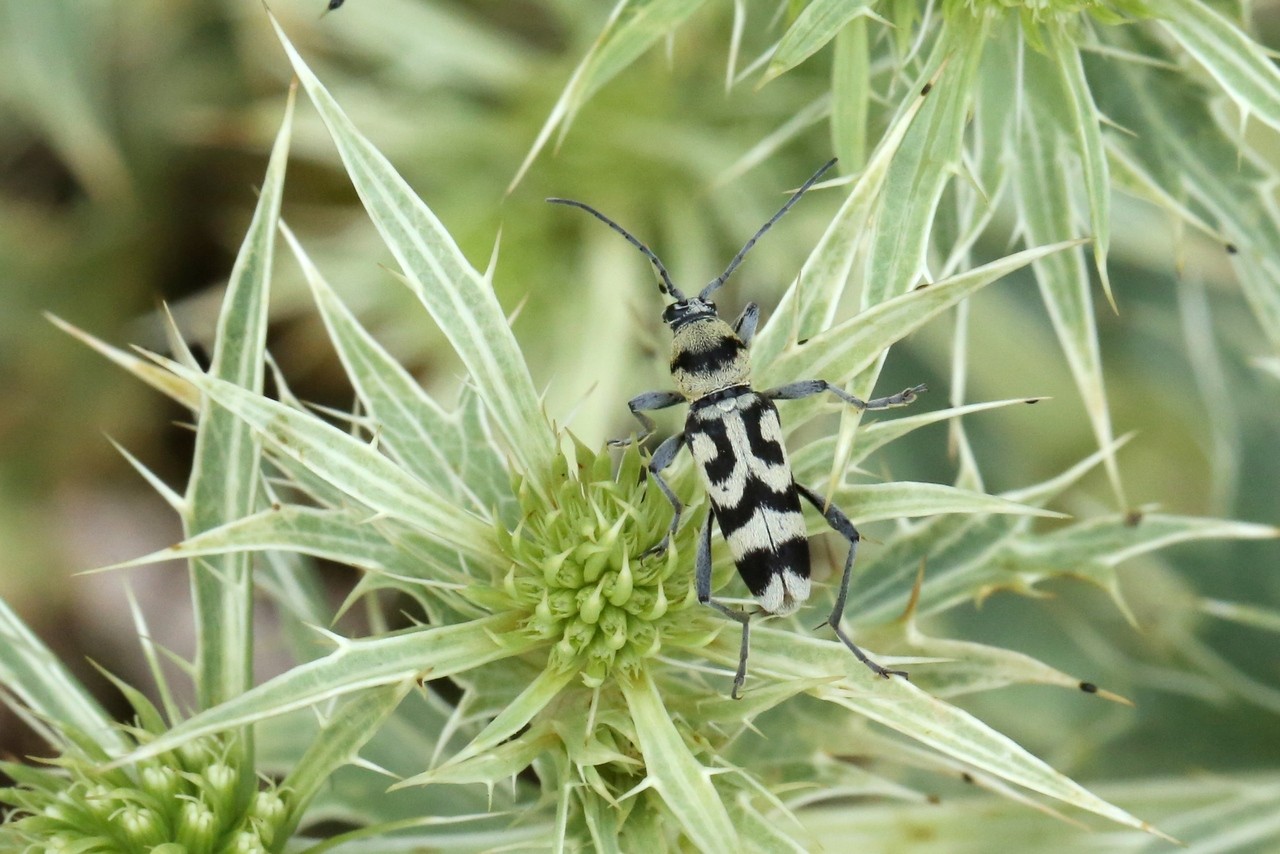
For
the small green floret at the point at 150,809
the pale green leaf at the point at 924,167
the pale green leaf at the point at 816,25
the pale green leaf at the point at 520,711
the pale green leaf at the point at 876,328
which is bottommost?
the small green floret at the point at 150,809

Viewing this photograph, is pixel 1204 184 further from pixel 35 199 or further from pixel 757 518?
pixel 35 199

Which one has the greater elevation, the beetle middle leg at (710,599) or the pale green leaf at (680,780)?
the beetle middle leg at (710,599)

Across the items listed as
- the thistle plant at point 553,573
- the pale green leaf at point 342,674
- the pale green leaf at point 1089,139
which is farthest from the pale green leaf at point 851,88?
the pale green leaf at point 342,674

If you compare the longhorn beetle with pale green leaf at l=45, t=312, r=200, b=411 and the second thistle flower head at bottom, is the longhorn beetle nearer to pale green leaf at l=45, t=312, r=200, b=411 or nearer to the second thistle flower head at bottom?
the second thistle flower head at bottom

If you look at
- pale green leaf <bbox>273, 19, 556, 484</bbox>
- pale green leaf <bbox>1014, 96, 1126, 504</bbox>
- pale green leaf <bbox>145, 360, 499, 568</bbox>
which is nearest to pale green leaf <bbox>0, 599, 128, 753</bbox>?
pale green leaf <bbox>145, 360, 499, 568</bbox>

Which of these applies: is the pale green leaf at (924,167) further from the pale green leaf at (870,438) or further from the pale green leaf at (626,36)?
the pale green leaf at (626,36)
